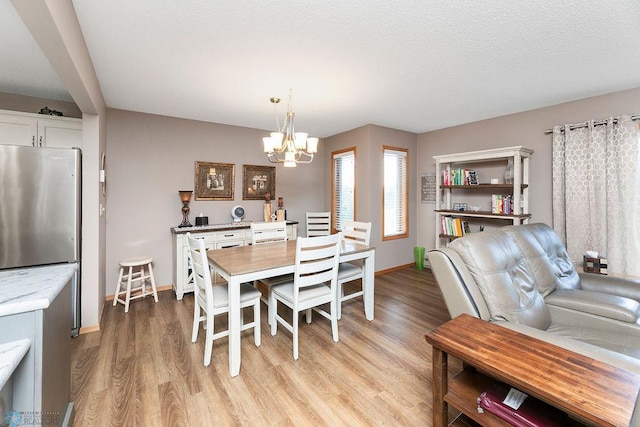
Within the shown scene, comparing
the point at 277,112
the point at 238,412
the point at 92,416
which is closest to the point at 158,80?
the point at 277,112

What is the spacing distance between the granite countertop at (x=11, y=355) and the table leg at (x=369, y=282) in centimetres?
246

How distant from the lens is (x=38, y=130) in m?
2.74

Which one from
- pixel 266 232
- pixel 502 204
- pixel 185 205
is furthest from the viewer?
pixel 185 205

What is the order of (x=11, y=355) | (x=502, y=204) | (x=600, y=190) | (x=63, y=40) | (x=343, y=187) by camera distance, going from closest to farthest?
1. (x=11, y=355)
2. (x=63, y=40)
3. (x=600, y=190)
4. (x=502, y=204)
5. (x=343, y=187)

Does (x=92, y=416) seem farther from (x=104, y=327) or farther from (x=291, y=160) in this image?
(x=291, y=160)

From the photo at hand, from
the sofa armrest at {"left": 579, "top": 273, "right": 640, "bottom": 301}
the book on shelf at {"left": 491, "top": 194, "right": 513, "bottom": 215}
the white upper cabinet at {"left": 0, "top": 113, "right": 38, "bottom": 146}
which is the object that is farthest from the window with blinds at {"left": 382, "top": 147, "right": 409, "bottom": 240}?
the white upper cabinet at {"left": 0, "top": 113, "right": 38, "bottom": 146}

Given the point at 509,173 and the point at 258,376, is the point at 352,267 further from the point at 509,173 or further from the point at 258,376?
the point at 509,173

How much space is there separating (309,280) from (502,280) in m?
1.34

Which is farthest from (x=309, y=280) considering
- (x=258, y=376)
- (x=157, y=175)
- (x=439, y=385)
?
(x=157, y=175)

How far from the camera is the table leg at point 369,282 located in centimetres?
286

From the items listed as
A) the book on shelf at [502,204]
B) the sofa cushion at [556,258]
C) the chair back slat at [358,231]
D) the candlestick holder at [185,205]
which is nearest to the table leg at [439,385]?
the sofa cushion at [556,258]

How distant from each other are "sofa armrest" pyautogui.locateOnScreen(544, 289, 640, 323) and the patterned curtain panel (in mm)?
1622

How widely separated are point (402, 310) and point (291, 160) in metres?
2.12

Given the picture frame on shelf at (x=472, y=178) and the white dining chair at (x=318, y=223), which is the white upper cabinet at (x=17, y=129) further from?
the picture frame on shelf at (x=472, y=178)
